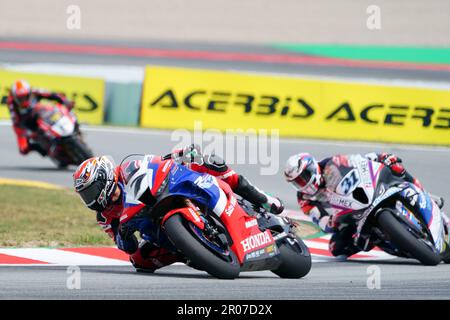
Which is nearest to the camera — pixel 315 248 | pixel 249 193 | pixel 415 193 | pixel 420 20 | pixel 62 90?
pixel 249 193

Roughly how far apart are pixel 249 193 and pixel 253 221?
14.6 inches

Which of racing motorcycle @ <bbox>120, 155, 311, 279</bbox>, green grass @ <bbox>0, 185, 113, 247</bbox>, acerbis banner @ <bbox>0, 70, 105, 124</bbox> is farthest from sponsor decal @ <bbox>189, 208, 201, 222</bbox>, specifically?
acerbis banner @ <bbox>0, 70, 105, 124</bbox>

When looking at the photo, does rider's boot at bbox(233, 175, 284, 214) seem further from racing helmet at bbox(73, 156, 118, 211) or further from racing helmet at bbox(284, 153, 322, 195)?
racing helmet at bbox(284, 153, 322, 195)

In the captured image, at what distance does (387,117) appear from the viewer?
17328mm

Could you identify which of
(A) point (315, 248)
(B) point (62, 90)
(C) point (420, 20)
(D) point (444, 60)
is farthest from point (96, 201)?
(C) point (420, 20)

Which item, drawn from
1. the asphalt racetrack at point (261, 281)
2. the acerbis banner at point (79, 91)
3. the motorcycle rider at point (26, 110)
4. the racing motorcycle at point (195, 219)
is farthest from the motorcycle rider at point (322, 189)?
the acerbis banner at point (79, 91)

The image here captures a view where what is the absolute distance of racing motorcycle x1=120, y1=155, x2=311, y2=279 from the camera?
302 inches

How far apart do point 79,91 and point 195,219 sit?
38.6ft

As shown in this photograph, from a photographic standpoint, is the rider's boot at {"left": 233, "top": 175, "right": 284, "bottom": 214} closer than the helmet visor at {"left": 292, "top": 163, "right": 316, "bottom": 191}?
A: Yes

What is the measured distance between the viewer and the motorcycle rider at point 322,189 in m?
9.95

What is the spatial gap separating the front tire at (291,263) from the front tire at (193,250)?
0.80 meters

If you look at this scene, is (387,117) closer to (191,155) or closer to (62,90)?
(62,90)

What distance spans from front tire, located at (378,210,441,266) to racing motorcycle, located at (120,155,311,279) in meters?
1.55

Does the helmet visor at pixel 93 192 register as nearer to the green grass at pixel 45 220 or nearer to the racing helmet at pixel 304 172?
the racing helmet at pixel 304 172
